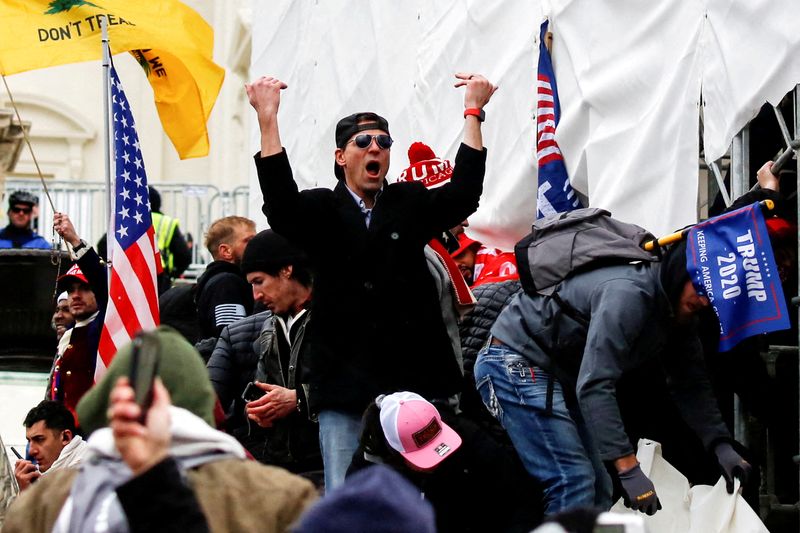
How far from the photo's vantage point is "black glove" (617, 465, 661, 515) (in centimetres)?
588

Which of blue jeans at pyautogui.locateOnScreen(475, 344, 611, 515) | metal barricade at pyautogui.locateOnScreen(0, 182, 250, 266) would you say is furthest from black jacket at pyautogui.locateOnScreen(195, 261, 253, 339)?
metal barricade at pyautogui.locateOnScreen(0, 182, 250, 266)

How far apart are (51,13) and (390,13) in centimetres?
273

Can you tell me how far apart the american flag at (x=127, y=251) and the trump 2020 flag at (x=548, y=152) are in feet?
7.11

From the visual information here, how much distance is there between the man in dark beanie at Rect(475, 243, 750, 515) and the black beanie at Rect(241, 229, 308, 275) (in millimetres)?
940

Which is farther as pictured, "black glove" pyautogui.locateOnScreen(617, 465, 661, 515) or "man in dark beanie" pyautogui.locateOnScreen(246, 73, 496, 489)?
"man in dark beanie" pyautogui.locateOnScreen(246, 73, 496, 489)

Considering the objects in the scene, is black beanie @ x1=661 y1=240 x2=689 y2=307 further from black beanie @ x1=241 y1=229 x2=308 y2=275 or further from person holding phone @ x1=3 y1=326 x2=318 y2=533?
person holding phone @ x1=3 y1=326 x2=318 y2=533

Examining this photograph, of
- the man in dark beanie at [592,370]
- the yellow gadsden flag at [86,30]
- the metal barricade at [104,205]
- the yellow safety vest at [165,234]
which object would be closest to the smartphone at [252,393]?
the man in dark beanie at [592,370]

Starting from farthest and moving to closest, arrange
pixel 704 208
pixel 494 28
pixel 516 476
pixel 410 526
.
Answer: pixel 494 28
pixel 704 208
pixel 516 476
pixel 410 526

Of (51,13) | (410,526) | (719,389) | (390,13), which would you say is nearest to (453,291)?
(719,389)

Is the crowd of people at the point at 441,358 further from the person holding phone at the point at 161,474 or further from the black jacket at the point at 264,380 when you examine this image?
the person holding phone at the point at 161,474

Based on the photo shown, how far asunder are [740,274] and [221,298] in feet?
11.7

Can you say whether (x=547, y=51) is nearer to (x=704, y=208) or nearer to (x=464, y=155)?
(x=704, y=208)

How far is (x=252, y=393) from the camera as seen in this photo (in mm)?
6973

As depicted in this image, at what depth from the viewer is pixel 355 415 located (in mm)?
6348
